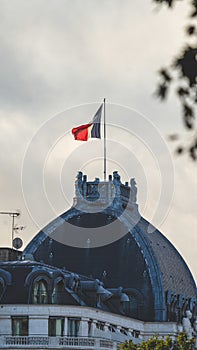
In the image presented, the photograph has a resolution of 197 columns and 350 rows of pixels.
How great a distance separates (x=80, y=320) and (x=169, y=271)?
100 feet

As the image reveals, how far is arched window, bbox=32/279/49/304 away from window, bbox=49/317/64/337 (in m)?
1.66

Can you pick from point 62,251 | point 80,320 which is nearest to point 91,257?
point 62,251

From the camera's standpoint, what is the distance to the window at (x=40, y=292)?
100 metres

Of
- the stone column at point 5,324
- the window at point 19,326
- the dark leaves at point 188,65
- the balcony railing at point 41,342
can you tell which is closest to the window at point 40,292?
the window at point 19,326

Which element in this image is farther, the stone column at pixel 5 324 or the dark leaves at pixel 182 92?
the stone column at pixel 5 324

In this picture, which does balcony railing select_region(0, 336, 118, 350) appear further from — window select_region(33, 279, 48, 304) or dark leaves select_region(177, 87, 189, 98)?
dark leaves select_region(177, 87, 189, 98)

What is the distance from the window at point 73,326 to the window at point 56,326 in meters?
0.89

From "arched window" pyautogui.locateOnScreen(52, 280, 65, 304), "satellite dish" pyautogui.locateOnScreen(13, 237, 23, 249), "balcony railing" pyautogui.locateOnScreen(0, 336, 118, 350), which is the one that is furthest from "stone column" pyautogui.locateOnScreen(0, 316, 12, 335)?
"satellite dish" pyautogui.locateOnScreen(13, 237, 23, 249)

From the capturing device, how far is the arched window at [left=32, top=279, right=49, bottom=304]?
10012 cm

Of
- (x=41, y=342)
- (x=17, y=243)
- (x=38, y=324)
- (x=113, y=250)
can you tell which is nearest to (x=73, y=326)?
(x=38, y=324)

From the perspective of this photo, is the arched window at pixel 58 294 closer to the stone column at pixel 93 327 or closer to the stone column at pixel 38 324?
the stone column at pixel 38 324

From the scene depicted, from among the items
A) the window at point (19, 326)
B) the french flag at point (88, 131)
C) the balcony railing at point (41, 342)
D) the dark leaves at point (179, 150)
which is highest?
the french flag at point (88, 131)

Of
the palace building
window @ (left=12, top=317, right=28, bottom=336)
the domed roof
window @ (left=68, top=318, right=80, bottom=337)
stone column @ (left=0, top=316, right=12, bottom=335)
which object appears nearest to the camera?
window @ (left=12, top=317, right=28, bottom=336)

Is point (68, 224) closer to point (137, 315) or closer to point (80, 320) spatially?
point (137, 315)
